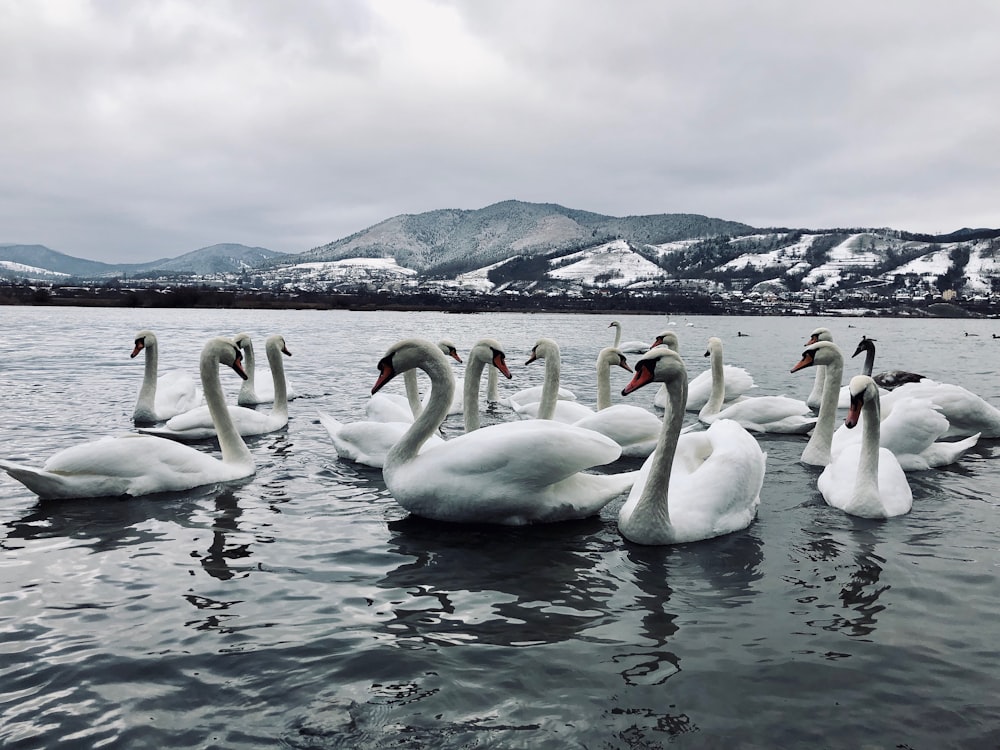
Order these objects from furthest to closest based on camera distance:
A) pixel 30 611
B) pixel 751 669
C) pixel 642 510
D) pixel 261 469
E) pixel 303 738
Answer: pixel 261 469
pixel 642 510
pixel 30 611
pixel 751 669
pixel 303 738

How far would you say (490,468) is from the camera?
6.40 m

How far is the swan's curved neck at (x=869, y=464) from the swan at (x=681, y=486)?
1.18 meters

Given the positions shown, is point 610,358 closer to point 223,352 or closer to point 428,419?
point 428,419

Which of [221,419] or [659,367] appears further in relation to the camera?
[221,419]

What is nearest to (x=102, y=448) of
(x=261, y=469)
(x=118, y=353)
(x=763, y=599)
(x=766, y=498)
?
(x=261, y=469)

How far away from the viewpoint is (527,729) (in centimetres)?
376

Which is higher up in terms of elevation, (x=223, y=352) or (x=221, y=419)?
(x=223, y=352)

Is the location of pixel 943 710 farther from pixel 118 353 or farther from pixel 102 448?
pixel 118 353

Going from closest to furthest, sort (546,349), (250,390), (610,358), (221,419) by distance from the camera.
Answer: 1. (221,419)
2. (546,349)
3. (610,358)
4. (250,390)

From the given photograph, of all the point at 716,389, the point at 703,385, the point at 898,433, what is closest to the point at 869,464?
the point at 898,433

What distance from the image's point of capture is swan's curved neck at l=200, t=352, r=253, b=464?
8828 millimetres

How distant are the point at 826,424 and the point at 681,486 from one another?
13.2ft

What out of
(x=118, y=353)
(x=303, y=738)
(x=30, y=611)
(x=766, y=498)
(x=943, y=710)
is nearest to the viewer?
(x=303, y=738)

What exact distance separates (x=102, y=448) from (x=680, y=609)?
5.97 metres
